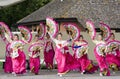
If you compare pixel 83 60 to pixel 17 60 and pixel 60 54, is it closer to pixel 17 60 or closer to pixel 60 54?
pixel 60 54

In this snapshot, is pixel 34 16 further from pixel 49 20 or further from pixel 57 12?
pixel 49 20

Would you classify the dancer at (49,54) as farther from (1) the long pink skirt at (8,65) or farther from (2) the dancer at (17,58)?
(2) the dancer at (17,58)

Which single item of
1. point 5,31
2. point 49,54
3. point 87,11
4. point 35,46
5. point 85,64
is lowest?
point 85,64

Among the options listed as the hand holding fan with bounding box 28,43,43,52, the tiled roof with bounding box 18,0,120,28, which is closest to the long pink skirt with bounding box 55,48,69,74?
the hand holding fan with bounding box 28,43,43,52

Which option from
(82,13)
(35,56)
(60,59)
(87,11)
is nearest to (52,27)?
(60,59)

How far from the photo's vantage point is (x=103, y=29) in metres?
17.7

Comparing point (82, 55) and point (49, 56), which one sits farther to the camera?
point (49, 56)

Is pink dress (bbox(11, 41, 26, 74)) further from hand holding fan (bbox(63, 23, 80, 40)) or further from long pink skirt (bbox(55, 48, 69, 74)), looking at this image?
hand holding fan (bbox(63, 23, 80, 40))

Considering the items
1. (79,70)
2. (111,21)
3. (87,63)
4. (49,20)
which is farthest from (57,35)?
(111,21)

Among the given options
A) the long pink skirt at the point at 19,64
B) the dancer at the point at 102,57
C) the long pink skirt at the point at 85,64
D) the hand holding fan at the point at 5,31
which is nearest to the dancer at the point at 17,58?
the long pink skirt at the point at 19,64

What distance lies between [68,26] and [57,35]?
38.0 inches

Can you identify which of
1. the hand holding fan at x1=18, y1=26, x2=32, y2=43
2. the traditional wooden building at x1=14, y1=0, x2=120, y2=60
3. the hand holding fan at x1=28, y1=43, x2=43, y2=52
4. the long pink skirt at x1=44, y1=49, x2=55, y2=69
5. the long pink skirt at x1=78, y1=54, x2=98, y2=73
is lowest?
the long pink skirt at x1=78, y1=54, x2=98, y2=73

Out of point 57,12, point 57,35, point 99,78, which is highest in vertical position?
point 57,12

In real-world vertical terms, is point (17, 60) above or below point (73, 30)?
below
